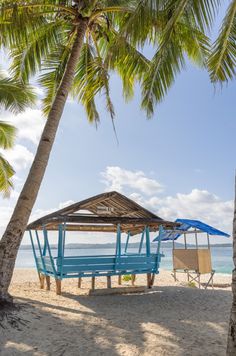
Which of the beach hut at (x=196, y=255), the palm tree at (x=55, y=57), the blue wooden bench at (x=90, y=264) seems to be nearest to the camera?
the palm tree at (x=55, y=57)

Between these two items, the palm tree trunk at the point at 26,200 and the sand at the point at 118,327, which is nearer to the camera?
the sand at the point at 118,327

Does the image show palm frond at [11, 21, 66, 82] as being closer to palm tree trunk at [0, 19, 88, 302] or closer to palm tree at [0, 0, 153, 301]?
palm tree at [0, 0, 153, 301]

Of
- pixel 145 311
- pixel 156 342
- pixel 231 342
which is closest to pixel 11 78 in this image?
pixel 145 311

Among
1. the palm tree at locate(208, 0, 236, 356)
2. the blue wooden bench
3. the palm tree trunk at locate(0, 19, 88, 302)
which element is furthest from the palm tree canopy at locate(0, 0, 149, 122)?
the blue wooden bench

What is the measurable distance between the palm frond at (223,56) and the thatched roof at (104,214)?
5.23 m

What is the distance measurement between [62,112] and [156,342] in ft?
19.5

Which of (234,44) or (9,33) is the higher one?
(9,33)

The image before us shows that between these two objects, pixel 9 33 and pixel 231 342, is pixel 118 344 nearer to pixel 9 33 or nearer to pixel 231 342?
pixel 231 342

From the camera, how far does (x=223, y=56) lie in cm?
743

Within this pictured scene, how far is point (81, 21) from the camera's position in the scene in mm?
9445

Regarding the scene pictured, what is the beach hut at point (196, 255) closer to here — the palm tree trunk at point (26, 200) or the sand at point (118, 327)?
the sand at point (118, 327)

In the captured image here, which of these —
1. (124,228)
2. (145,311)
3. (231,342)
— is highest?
(124,228)

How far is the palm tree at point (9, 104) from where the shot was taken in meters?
11.5

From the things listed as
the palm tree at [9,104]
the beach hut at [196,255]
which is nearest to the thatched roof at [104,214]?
the beach hut at [196,255]
